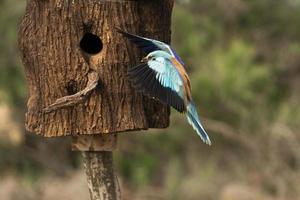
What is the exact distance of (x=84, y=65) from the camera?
303cm

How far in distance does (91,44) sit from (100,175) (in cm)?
58

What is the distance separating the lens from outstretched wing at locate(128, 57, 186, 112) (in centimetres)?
282

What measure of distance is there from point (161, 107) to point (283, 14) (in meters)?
6.60

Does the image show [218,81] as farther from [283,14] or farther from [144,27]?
[144,27]

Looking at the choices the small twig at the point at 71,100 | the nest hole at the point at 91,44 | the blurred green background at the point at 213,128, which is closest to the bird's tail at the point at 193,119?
the small twig at the point at 71,100

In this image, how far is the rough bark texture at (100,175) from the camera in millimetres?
3219

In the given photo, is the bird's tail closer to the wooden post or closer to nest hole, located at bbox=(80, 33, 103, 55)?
the wooden post

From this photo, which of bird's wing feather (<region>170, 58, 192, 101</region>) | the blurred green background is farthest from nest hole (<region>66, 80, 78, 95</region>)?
the blurred green background

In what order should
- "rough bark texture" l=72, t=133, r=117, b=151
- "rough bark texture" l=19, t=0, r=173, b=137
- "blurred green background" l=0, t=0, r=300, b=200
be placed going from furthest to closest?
1. "blurred green background" l=0, t=0, r=300, b=200
2. "rough bark texture" l=72, t=133, r=117, b=151
3. "rough bark texture" l=19, t=0, r=173, b=137

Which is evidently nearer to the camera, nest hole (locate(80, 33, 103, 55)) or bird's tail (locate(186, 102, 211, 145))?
bird's tail (locate(186, 102, 211, 145))

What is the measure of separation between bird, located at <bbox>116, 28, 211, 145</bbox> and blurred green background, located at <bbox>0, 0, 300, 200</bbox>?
14.4 ft

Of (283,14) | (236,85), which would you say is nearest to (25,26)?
(236,85)

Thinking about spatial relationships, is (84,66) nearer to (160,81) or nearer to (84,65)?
(84,65)

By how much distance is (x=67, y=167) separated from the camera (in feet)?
31.2
